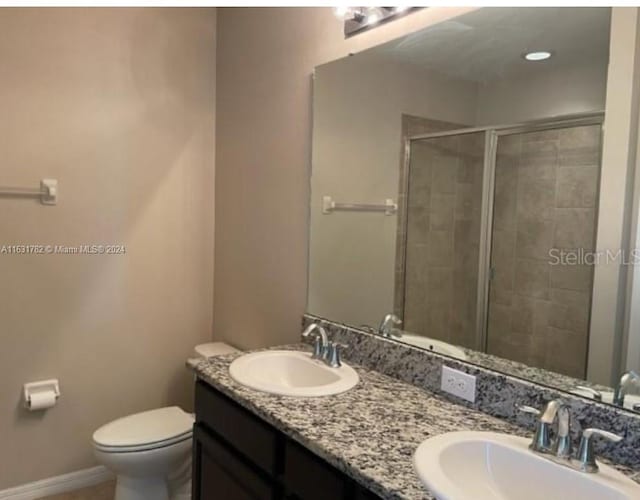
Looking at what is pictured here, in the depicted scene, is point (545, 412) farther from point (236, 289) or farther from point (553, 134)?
point (236, 289)

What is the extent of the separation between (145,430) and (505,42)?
2037 mm

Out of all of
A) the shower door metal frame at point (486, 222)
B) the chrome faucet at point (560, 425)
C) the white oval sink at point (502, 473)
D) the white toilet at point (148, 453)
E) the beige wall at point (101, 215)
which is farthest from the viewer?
the beige wall at point (101, 215)

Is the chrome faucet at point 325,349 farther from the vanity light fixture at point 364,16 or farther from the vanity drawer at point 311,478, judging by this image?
the vanity light fixture at point 364,16

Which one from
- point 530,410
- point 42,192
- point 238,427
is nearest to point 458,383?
point 530,410

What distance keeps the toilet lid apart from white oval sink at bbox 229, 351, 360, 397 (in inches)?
23.5

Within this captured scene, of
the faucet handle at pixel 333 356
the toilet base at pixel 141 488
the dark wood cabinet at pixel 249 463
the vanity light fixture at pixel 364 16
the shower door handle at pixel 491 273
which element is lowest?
the toilet base at pixel 141 488

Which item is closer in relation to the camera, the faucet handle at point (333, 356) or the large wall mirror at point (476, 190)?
the large wall mirror at point (476, 190)

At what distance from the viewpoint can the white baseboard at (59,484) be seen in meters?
2.37

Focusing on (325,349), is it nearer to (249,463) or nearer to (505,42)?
(249,463)

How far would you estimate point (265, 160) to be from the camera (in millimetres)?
2418

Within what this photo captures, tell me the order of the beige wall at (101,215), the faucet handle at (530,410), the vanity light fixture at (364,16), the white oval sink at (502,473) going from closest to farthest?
the white oval sink at (502,473)
the faucet handle at (530,410)
the vanity light fixture at (364,16)
the beige wall at (101,215)

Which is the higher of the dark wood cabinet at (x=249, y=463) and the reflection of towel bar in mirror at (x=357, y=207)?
the reflection of towel bar in mirror at (x=357, y=207)

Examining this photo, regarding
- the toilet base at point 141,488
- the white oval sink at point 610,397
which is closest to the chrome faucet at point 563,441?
the white oval sink at point 610,397

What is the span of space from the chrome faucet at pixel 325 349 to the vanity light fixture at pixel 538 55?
1.13m
